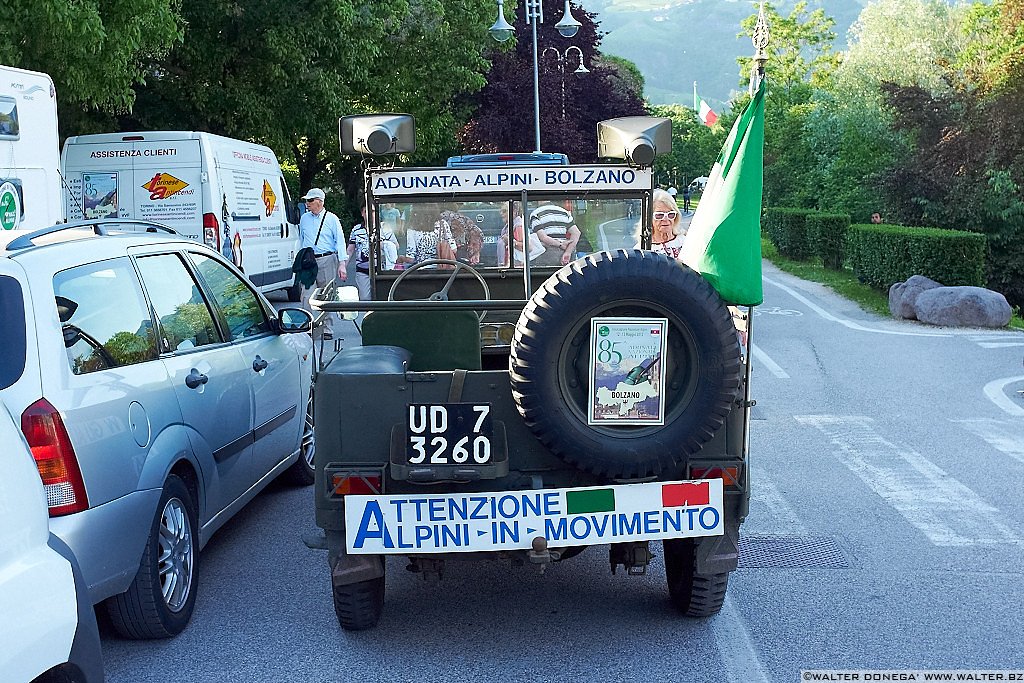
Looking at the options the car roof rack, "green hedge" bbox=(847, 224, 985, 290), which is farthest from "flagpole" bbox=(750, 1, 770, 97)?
"green hedge" bbox=(847, 224, 985, 290)

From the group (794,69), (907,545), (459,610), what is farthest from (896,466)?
(794,69)

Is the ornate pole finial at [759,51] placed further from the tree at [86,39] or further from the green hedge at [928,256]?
the green hedge at [928,256]

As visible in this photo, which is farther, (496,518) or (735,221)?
(735,221)

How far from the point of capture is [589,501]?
480 cm

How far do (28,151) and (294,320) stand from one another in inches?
265

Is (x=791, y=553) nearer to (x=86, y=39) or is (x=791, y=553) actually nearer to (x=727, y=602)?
(x=727, y=602)

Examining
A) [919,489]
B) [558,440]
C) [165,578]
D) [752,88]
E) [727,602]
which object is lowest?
[919,489]

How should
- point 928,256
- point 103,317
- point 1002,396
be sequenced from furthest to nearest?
point 928,256
point 1002,396
point 103,317

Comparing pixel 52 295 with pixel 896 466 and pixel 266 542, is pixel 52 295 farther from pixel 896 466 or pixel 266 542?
pixel 896 466

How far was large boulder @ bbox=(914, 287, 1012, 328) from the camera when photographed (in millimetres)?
16891

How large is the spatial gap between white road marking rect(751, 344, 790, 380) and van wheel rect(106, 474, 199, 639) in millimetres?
8260

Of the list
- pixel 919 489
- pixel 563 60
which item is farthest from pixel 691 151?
pixel 919 489

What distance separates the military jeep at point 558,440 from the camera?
15.1 feet

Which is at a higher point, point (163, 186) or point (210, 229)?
point (163, 186)
